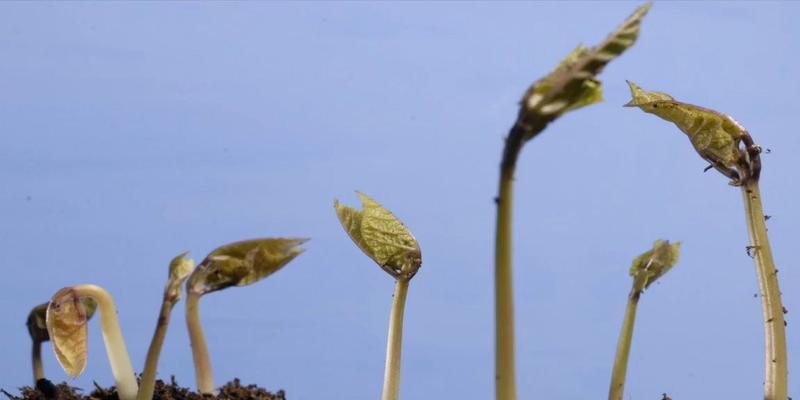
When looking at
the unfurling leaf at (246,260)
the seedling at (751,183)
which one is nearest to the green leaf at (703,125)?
the seedling at (751,183)

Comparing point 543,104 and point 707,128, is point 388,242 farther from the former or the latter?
point 543,104

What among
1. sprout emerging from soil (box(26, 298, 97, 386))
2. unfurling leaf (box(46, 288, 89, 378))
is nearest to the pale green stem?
unfurling leaf (box(46, 288, 89, 378))

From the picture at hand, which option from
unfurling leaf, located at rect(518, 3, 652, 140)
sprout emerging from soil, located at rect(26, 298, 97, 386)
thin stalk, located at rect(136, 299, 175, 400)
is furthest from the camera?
sprout emerging from soil, located at rect(26, 298, 97, 386)

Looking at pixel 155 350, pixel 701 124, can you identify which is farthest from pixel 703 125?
pixel 155 350

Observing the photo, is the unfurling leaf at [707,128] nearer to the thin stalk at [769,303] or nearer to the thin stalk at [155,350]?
the thin stalk at [769,303]

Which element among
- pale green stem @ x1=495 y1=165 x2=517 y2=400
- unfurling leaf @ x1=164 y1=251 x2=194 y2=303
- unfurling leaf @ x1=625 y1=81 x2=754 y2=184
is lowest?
pale green stem @ x1=495 y1=165 x2=517 y2=400

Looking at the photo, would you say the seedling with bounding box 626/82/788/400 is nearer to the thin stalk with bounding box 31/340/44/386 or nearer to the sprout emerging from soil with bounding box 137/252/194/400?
the sprout emerging from soil with bounding box 137/252/194/400
